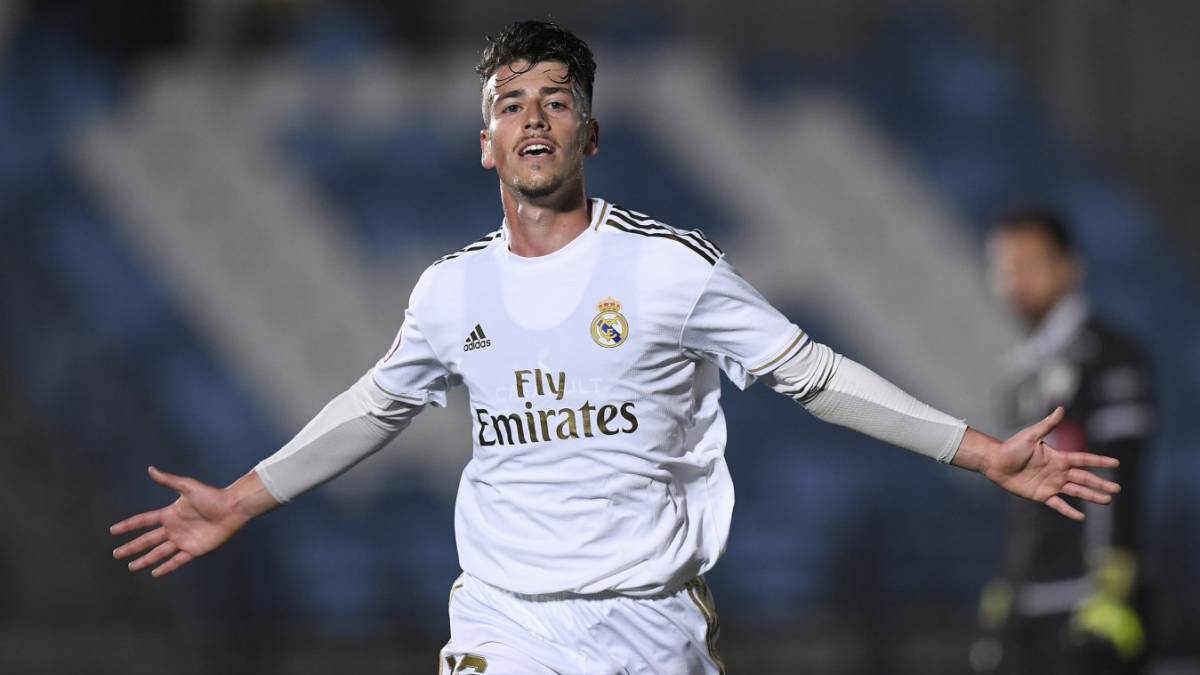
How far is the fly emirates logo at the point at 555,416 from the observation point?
311 cm

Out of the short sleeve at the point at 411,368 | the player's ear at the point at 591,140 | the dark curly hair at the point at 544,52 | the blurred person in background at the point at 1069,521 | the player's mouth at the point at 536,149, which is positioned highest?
the dark curly hair at the point at 544,52

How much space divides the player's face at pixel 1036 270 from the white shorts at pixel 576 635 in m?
2.23

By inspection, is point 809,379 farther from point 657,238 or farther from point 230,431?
point 230,431

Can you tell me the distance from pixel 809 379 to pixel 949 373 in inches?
248

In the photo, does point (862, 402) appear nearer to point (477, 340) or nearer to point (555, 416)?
point (555, 416)

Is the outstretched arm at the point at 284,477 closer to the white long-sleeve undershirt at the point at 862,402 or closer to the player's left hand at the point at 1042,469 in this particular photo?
the white long-sleeve undershirt at the point at 862,402

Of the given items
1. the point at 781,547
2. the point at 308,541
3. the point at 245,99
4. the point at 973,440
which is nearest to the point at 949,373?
the point at 781,547

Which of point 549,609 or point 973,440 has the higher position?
point 973,440

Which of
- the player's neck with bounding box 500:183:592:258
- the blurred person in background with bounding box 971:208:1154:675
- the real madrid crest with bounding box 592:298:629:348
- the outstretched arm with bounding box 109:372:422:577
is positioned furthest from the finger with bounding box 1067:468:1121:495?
the blurred person in background with bounding box 971:208:1154:675

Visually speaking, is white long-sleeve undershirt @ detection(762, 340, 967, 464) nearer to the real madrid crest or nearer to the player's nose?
the real madrid crest

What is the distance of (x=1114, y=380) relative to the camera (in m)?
4.68

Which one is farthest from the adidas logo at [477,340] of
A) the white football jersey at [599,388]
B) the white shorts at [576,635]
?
the white shorts at [576,635]

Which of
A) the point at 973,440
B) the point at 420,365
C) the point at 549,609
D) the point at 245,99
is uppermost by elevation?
the point at 245,99

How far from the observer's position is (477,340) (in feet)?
10.5
